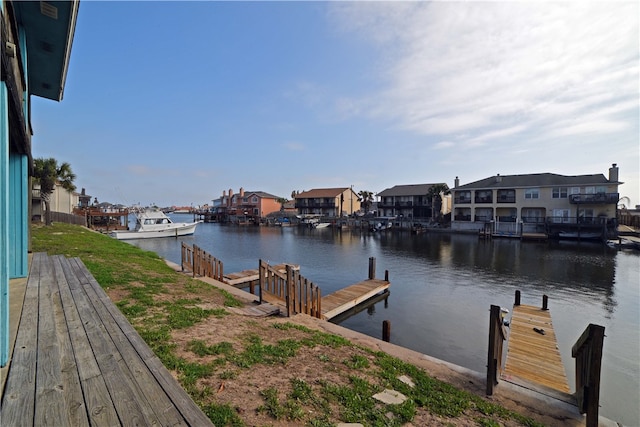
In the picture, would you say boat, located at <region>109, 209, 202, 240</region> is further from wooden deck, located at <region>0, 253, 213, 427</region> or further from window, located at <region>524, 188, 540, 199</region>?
window, located at <region>524, 188, 540, 199</region>

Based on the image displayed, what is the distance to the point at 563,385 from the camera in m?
7.17

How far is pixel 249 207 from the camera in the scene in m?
87.2

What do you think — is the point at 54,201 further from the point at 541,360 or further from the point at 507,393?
the point at 541,360

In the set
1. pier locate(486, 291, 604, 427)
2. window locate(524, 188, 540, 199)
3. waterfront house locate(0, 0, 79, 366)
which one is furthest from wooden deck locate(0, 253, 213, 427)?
window locate(524, 188, 540, 199)

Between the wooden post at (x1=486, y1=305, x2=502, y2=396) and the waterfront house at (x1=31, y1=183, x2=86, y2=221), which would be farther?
the waterfront house at (x1=31, y1=183, x2=86, y2=221)

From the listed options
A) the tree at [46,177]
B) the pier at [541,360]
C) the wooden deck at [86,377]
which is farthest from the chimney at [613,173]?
the tree at [46,177]

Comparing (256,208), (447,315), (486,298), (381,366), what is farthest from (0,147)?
(256,208)

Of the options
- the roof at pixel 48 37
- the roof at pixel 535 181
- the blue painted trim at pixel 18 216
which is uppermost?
the roof at pixel 535 181

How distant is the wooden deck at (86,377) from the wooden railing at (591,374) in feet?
19.3

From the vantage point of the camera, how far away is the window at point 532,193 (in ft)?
152

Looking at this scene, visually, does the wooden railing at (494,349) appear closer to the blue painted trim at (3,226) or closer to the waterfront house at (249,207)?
the blue painted trim at (3,226)

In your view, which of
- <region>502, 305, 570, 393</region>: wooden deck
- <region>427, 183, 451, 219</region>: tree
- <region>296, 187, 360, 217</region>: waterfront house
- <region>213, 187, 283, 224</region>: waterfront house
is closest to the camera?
<region>502, 305, 570, 393</region>: wooden deck

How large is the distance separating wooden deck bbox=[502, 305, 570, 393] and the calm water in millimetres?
977

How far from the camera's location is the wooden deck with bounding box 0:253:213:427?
8.01 feet
